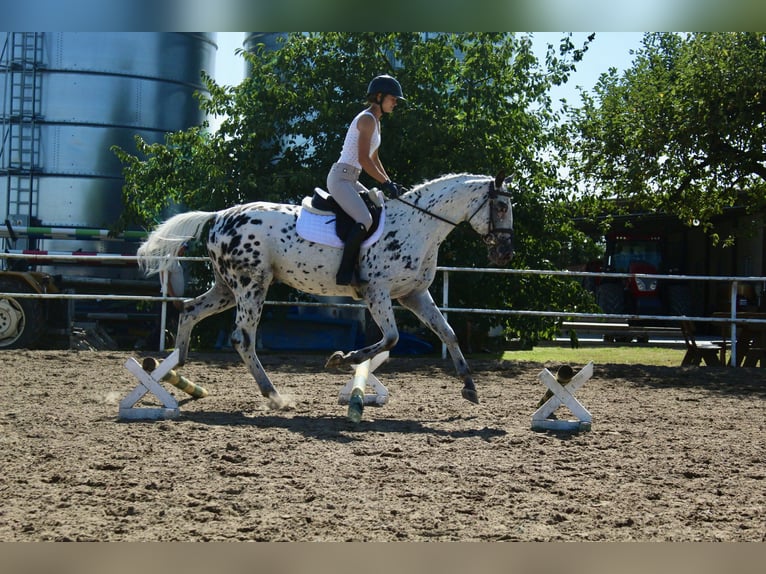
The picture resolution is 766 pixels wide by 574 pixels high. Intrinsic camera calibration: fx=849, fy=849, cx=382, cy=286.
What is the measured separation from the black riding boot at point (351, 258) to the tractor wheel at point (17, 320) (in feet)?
22.8

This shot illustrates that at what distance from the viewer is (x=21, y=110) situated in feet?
46.4

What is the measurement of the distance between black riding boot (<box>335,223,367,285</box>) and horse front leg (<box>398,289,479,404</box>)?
1.77ft

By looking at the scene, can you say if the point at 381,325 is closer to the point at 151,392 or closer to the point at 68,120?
the point at 151,392

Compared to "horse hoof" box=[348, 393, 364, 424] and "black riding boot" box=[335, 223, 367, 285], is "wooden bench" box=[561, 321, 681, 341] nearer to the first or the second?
"black riding boot" box=[335, 223, 367, 285]

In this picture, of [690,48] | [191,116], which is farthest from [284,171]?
[690,48]

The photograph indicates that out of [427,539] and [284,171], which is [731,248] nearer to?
[284,171]

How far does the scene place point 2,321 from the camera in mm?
11930

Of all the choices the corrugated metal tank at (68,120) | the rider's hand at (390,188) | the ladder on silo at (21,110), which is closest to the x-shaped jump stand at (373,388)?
the rider's hand at (390,188)

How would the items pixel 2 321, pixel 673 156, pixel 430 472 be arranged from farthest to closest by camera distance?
pixel 673 156, pixel 2 321, pixel 430 472

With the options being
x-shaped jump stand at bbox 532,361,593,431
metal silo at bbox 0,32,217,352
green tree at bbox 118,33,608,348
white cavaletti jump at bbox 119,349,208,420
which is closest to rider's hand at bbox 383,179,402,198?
x-shaped jump stand at bbox 532,361,593,431

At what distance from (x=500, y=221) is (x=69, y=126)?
9.98 metres

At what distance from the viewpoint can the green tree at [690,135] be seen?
13.9 metres

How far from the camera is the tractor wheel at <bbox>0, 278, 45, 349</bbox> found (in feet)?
38.9

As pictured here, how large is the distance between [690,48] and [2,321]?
12.3 meters
